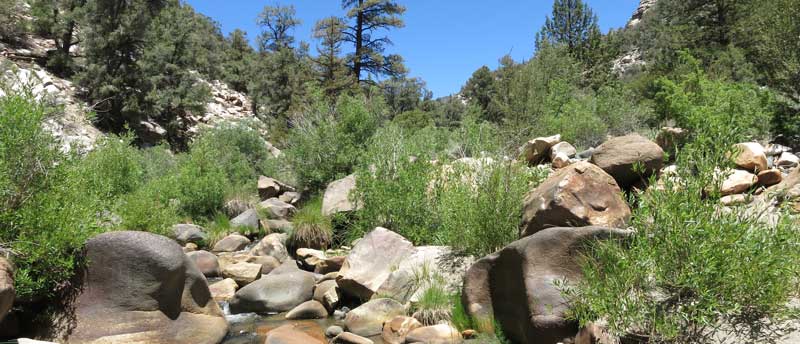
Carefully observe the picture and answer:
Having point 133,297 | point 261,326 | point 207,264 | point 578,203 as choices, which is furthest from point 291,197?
point 578,203

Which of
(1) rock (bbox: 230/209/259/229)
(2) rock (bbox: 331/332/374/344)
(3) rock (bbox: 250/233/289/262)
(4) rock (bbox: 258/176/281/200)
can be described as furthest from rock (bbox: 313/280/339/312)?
(4) rock (bbox: 258/176/281/200)

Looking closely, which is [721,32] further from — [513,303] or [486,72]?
[486,72]

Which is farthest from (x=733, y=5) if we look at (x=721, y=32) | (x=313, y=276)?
(x=313, y=276)

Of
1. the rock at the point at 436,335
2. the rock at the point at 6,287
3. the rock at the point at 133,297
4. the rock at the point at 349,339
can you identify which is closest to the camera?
the rock at the point at 6,287

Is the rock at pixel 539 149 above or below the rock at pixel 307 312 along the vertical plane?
above

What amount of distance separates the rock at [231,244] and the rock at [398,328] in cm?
825

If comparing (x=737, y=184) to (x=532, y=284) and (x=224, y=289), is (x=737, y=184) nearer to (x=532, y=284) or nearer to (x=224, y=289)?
(x=532, y=284)

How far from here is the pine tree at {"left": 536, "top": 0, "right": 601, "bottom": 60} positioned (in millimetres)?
38469

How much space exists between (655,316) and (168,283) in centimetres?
638

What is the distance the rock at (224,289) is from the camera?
1027cm

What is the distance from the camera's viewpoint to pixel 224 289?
10.6 m

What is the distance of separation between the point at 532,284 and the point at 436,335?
5.24ft

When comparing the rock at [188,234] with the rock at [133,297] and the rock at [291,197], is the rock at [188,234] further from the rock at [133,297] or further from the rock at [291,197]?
the rock at [133,297]

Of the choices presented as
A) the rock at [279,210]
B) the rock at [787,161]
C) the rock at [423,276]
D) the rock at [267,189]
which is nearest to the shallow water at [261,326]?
the rock at [423,276]
